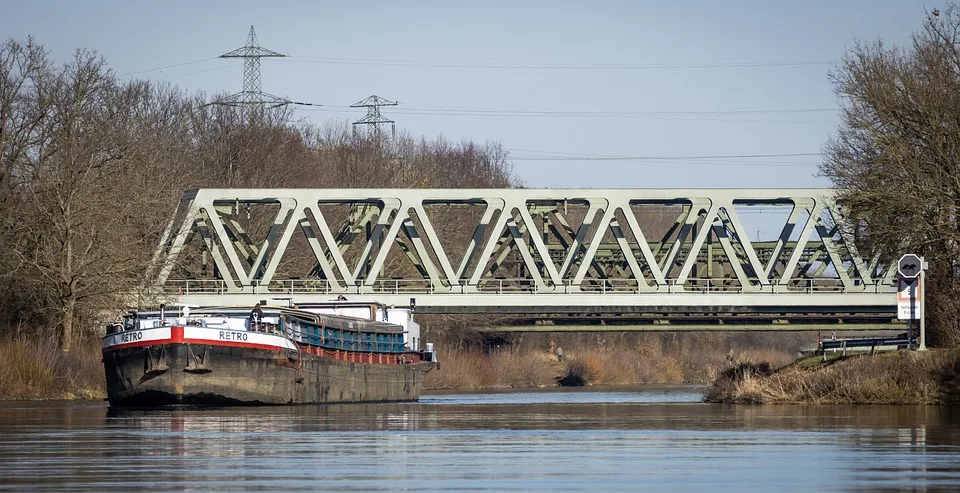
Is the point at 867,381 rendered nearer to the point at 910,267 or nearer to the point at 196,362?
the point at 910,267

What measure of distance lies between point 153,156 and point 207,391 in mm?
34357

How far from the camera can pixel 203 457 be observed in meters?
21.8

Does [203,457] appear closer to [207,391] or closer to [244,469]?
[244,469]

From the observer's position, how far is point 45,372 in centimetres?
5050

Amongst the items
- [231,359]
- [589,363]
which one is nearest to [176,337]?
[231,359]

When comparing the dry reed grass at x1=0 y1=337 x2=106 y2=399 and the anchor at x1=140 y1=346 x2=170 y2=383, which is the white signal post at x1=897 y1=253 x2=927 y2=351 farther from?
the dry reed grass at x1=0 y1=337 x2=106 y2=399

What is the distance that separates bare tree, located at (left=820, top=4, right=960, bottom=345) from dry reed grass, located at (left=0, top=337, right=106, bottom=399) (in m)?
25.0

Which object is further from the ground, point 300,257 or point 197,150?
point 197,150

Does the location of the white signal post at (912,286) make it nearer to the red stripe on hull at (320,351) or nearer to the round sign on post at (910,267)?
the round sign on post at (910,267)

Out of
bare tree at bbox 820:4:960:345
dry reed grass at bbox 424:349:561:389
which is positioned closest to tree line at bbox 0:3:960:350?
bare tree at bbox 820:4:960:345

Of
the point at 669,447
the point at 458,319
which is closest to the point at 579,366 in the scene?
the point at 458,319

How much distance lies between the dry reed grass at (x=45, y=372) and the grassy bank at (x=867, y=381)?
2239 centimetres

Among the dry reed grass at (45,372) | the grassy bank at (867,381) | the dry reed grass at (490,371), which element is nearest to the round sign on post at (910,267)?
the grassy bank at (867,381)

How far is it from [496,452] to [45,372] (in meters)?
31.3
